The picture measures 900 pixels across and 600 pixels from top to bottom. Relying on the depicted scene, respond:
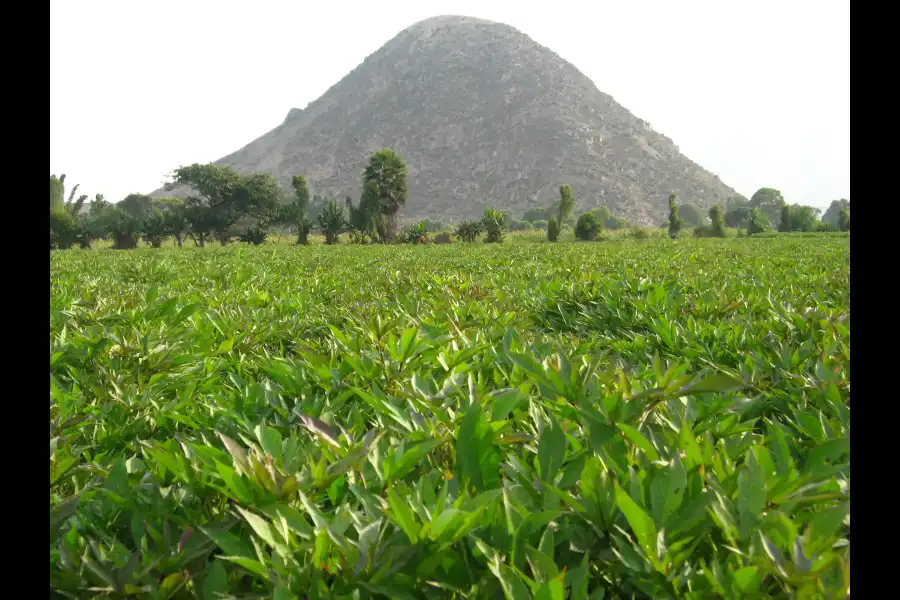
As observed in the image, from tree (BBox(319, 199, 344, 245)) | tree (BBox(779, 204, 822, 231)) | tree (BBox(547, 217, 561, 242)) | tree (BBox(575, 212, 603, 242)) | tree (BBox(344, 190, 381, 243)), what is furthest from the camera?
tree (BBox(779, 204, 822, 231))

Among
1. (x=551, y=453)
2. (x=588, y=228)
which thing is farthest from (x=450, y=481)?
(x=588, y=228)

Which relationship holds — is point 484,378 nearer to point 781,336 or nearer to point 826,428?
point 826,428

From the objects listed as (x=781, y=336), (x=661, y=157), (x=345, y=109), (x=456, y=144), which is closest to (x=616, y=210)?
(x=661, y=157)

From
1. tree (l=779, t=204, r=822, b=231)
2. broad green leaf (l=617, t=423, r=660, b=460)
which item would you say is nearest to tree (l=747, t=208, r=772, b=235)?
tree (l=779, t=204, r=822, b=231)

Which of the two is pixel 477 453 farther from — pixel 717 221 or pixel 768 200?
pixel 768 200

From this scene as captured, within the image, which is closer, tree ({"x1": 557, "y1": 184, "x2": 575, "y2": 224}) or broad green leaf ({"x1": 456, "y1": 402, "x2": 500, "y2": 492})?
broad green leaf ({"x1": 456, "y1": 402, "x2": 500, "y2": 492})

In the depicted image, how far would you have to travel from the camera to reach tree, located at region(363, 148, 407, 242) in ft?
136

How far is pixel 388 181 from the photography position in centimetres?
4181

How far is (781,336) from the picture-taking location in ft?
9.00

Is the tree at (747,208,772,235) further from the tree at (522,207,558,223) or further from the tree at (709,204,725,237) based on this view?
the tree at (522,207,558,223)

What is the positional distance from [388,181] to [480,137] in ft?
306

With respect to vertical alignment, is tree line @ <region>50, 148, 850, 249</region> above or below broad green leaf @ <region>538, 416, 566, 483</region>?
above

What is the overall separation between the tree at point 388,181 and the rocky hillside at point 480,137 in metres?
66.0

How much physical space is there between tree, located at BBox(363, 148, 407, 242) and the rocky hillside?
66.0m
